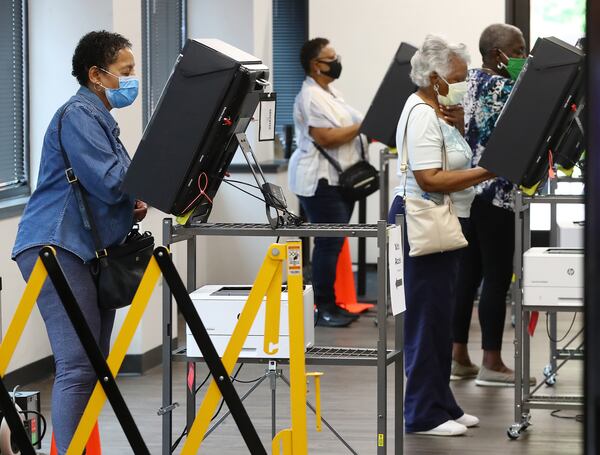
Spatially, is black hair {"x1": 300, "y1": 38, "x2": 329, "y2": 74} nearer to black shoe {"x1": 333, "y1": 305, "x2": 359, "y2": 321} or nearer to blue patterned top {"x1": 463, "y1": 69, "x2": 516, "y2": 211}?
black shoe {"x1": 333, "y1": 305, "x2": 359, "y2": 321}

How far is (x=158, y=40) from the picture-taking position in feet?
23.2

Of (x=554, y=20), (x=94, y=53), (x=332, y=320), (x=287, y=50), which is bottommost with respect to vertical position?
(x=332, y=320)

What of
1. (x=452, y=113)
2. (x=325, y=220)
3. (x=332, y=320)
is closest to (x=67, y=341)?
(x=452, y=113)

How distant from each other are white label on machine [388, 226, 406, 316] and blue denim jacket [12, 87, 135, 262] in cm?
79

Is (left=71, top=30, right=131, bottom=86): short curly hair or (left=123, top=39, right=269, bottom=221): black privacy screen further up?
(left=71, top=30, right=131, bottom=86): short curly hair

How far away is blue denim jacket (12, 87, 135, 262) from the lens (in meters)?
3.13

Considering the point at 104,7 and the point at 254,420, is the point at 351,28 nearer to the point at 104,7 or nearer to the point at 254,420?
the point at 104,7

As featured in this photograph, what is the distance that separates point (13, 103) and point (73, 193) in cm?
233

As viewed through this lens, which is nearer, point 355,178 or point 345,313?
point 355,178

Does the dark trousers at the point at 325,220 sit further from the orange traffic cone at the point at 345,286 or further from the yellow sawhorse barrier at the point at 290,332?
the yellow sawhorse barrier at the point at 290,332

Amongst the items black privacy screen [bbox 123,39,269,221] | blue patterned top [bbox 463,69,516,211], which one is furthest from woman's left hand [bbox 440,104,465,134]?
black privacy screen [bbox 123,39,269,221]

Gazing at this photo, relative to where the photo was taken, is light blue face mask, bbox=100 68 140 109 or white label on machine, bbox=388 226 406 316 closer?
white label on machine, bbox=388 226 406 316

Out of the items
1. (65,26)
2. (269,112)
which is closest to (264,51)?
(65,26)

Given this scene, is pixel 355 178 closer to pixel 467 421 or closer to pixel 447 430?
pixel 467 421
